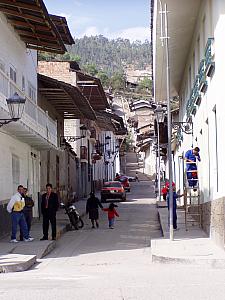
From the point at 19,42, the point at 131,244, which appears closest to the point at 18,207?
the point at 131,244

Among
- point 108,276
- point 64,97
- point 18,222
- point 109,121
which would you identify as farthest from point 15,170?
point 109,121

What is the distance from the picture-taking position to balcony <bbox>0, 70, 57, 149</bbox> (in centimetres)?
1850

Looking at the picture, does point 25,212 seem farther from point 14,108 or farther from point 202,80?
point 202,80

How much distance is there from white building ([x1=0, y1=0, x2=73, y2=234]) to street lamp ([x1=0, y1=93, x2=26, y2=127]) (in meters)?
0.17

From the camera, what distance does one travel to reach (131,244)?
1986 centimetres

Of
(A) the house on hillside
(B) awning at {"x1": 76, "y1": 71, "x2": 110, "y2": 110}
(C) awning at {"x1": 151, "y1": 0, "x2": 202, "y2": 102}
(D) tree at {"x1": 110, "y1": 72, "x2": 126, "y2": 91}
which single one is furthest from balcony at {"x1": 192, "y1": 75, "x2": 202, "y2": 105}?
(D) tree at {"x1": 110, "y1": 72, "x2": 126, "y2": 91}

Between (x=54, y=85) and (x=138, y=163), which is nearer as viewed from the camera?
(x=54, y=85)

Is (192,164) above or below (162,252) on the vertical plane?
above

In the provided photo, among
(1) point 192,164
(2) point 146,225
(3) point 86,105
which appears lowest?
(2) point 146,225

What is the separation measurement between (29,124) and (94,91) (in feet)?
62.6

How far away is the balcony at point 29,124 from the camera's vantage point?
18.5 metres

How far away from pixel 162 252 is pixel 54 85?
16086 millimetres

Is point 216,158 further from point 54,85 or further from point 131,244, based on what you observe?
point 54,85

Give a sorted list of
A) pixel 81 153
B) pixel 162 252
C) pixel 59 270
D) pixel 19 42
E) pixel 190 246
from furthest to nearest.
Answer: pixel 81 153, pixel 19 42, pixel 190 246, pixel 162 252, pixel 59 270
